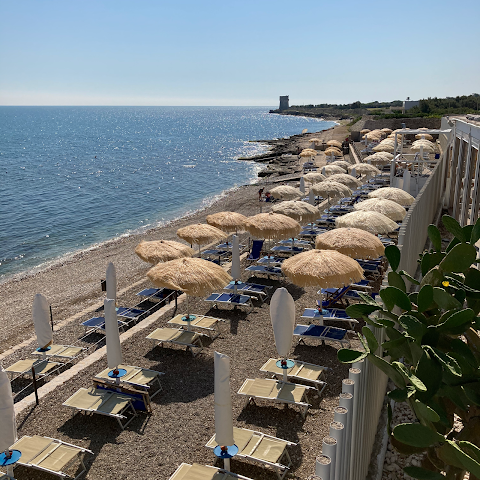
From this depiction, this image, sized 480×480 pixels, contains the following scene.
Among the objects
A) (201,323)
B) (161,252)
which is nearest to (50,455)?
(201,323)

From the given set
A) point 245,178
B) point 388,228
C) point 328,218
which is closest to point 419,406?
point 388,228

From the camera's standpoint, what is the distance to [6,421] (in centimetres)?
518

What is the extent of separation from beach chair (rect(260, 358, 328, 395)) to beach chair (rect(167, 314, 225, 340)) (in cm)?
191

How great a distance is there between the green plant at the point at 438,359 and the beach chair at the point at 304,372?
3487 millimetres

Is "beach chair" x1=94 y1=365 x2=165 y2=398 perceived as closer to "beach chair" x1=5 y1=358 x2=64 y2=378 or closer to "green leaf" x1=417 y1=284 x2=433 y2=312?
"beach chair" x1=5 y1=358 x2=64 y2=378

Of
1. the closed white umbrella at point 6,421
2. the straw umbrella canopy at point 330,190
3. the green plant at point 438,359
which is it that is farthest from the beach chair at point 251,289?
the green plant at point 438,359

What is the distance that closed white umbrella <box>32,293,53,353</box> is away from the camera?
8031 millimetres

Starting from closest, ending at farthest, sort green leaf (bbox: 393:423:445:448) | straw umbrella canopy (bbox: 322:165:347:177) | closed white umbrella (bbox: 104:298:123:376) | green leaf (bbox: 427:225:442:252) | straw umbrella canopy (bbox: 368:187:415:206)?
1. green leaf (bbox: 393:423:445:448)
2. green leaf (bbox: 427:225:442:252)
3. closed white umbrella (bbox: 104:298:123:376)
4. straw umbrella canopy (bbox: 368:187:415:206)
5. straw umbrella canopy (bbox: 322:165:347:177)

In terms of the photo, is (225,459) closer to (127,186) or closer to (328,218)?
(328,218)

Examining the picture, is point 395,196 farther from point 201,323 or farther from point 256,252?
point 201,323

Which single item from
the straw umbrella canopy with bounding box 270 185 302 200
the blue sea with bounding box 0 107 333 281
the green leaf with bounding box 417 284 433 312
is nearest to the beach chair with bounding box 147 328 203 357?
the green leaf with bounding box 417 284 433 312

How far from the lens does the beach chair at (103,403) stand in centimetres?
624

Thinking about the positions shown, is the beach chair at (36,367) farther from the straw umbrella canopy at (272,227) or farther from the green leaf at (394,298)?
the green leaf at (394,298)

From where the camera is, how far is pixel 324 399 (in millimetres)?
6621
